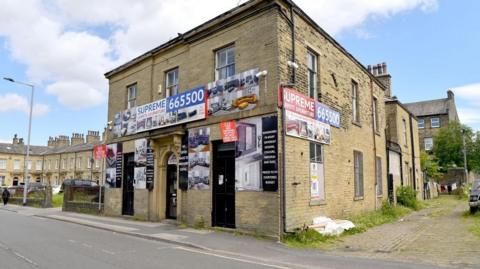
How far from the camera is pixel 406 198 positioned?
22.1 metres

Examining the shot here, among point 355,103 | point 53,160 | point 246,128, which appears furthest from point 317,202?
point 53,160

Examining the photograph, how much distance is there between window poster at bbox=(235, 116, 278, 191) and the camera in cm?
1132

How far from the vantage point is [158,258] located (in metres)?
8.45

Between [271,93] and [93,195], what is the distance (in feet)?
48.7

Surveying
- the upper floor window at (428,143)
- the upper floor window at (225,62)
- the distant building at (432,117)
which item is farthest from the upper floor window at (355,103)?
the upper floor window at (428,143)

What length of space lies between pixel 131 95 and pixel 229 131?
27.3ft

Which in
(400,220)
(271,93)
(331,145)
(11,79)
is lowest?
(400,220)

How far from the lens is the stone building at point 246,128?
11.7 meters

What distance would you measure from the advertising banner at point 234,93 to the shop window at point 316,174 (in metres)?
2.83

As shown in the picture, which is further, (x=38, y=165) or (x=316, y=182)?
(x=38, y=165)

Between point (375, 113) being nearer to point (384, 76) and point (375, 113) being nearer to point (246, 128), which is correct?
point (384, 76)

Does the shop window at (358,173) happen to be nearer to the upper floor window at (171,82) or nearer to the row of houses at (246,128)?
the row of houses at (246,128)

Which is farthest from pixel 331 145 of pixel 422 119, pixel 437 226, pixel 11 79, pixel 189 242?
pixel 422 119

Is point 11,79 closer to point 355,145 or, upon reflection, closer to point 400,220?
point 355,145
